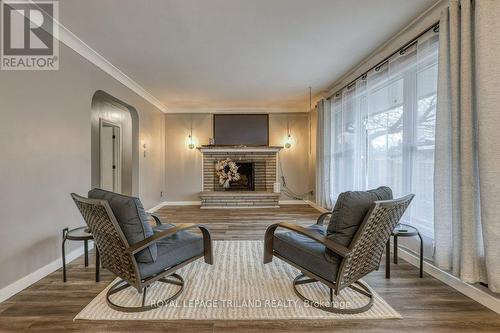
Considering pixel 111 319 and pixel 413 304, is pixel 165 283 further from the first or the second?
pixel 413 304

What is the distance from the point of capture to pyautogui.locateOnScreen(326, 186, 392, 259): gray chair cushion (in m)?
1.73

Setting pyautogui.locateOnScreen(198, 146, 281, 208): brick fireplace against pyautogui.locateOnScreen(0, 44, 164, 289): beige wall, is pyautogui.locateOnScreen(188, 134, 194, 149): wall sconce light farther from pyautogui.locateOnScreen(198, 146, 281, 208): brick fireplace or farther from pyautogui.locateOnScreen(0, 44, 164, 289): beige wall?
pyautogui.locateOnScreen(0, 44, 164, 289): beige wall

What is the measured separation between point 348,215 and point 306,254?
1.56 feet

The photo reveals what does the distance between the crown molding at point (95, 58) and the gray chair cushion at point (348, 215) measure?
3.33 meters

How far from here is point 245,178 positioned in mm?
6570

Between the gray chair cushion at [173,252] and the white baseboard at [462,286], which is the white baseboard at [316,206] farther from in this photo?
the gray chair cushion at [173,252]

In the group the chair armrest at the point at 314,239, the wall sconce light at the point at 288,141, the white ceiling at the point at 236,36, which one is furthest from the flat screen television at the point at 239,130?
the chair armrest at the point at 314,239

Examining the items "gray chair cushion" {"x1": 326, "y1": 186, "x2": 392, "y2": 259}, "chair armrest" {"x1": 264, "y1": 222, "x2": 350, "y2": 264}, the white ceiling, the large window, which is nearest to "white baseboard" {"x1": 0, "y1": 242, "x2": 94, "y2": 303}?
"chair armrest" {"x1": 264, "y1": 222, "x2": 350, "y2": 264}

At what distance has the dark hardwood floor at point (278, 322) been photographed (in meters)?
1.70

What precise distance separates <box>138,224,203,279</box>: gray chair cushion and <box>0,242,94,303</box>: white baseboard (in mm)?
1329

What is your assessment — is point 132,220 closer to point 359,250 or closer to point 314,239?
point 314,239

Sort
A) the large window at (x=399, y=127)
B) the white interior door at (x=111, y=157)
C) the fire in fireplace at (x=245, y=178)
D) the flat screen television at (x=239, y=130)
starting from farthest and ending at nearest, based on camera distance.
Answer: the fire in fireplace at (x=245, y=178) → the flat screen television at (x=239, y=130) → the white interior door at (x=111, y=157) → the large window at (x=399, y=127)

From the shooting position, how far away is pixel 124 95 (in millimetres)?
4262

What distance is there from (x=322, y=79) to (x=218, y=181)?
3.61 meters
